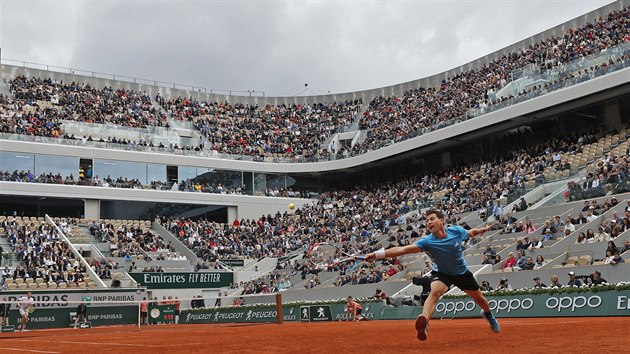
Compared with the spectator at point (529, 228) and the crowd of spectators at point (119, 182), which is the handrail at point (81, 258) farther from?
the spectator at point (529, 228)

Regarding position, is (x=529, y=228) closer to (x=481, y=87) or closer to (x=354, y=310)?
(x=354, y=310)

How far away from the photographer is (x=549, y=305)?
2638 centimetres

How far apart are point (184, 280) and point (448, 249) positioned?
4274 cm

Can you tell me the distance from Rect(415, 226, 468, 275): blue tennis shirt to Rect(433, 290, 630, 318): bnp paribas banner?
46.1ft

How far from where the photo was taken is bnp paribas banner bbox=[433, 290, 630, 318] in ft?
77.8

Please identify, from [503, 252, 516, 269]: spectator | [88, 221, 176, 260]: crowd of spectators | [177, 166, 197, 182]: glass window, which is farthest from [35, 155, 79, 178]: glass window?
[503, 252, 516, 269]: spectator

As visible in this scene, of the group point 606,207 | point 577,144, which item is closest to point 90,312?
point 606,207

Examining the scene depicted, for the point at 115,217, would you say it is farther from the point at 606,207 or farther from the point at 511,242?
the point at 606,207

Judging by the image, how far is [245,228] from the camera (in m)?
61.3

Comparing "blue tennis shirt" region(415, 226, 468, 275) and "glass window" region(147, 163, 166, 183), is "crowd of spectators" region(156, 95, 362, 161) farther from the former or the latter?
"blue tennis shirt" region(415, 226, 468, 275)

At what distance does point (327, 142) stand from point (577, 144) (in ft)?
99.2

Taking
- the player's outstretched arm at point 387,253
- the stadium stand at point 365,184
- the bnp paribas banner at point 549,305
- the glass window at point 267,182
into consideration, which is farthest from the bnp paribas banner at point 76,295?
the player's outstretched arm at point 387,253

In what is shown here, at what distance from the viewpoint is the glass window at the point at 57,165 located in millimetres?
56500

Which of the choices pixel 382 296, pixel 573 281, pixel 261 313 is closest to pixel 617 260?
pixel 573 281
